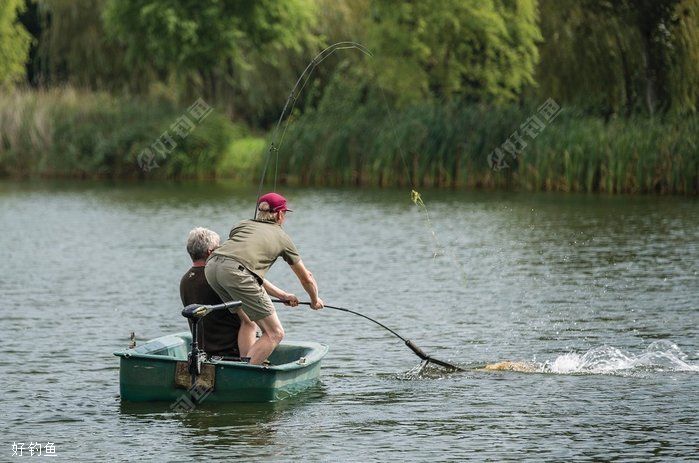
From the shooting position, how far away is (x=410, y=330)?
16.5 m

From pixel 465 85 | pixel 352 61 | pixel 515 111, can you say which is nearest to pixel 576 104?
pixel 515 111

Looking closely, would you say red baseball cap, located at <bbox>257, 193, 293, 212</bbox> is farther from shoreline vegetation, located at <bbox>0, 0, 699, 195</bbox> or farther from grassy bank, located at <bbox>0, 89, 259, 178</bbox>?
grassy bank, located at <bbox>0, 89, 259, 178</bbox>

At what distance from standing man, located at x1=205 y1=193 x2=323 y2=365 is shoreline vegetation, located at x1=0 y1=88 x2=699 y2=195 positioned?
15.1m

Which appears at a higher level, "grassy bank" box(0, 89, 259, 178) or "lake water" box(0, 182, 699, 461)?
"grassy bank" box(0, 89, 259, 178)

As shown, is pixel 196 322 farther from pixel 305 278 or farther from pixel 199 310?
pixel 305 278

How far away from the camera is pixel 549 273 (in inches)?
850

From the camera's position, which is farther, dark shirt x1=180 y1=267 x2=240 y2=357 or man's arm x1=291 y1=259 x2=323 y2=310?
dark shirt x1=180 y1=267 x2=240 y2=357

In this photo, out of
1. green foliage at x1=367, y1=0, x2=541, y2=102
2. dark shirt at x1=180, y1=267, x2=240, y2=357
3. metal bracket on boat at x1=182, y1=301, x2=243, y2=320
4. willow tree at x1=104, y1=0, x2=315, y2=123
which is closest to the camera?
metal bracket on boat at x1=182, y1=301, x2=243, y2=320

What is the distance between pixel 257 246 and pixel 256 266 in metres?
0.16

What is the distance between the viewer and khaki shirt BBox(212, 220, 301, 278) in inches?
479

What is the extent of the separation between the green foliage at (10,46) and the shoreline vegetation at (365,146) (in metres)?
3.74

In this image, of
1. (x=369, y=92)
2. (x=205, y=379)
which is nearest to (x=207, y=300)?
(x=205, y=379)

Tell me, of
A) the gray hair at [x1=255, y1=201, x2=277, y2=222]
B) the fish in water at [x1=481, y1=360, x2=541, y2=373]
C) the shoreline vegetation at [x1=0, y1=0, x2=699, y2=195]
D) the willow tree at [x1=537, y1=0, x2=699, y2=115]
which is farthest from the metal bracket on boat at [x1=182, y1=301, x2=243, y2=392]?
the willow tree at [x1=537, y1=0, x2=699, y2=115]

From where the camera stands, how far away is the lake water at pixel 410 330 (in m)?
11.1
